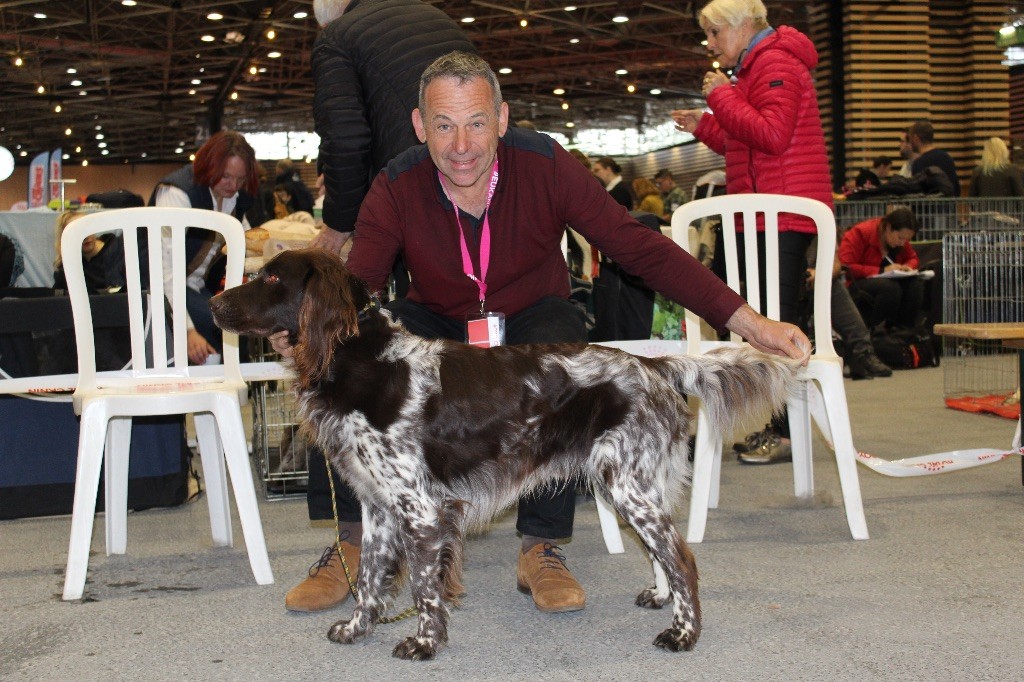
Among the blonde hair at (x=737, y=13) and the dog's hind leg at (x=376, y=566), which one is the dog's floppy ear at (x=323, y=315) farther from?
the blonde hair at (x=737, y=13)

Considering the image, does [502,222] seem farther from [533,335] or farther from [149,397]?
[149,397]

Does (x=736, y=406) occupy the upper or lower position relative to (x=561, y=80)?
lower

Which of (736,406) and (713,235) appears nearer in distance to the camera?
(736,406)

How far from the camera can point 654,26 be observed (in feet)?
64.7

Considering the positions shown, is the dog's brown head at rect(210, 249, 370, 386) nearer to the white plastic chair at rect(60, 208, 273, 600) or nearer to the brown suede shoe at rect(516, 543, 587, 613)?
the white plastic chair at rect(60, 208, 273, 600)

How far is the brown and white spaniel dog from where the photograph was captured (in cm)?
252

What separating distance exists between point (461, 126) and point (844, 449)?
5.74 ft

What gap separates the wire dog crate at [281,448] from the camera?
14.5 feet

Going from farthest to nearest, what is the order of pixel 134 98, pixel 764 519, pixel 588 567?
pixel 134 98, pixel 764 519, pixel 588 567

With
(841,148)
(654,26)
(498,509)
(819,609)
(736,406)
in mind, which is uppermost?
(654,26)

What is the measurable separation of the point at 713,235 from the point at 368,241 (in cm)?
378

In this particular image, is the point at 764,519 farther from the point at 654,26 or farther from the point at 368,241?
the point at 654,26

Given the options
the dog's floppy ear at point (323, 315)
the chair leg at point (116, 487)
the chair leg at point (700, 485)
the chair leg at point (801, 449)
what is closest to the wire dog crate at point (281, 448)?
the chair leg at point (116, 487)

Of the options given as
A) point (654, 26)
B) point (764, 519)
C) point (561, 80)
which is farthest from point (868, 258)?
point (561, 80)
